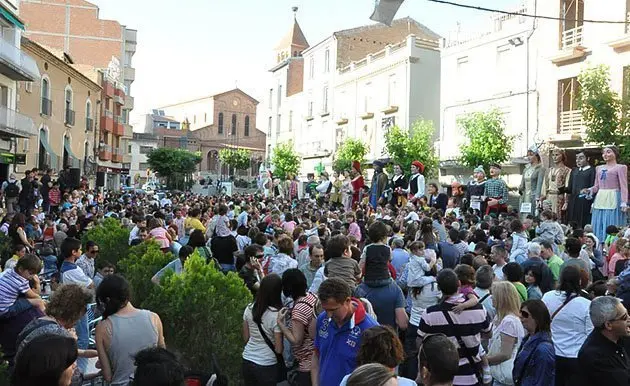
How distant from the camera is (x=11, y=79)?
102 ft

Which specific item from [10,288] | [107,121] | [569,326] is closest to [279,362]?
[569,326]

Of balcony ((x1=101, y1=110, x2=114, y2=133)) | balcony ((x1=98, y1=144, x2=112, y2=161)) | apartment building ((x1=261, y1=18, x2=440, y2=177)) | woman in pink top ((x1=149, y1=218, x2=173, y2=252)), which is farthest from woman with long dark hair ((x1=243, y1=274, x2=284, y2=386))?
balcony ((x1=101, y1=110, x2=114, y2=133))

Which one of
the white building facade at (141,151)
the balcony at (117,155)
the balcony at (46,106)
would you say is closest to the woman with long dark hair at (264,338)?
the balcony at (46,106)

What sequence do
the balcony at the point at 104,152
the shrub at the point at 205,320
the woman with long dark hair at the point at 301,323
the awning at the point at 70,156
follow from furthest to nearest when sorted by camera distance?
the balcony at the point at 104,152 → the awning at the point at 70,156 → the shrub at the point at 205,320 → the woman with long dark hair at the point at 301,323

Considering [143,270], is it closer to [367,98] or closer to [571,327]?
[571,327]

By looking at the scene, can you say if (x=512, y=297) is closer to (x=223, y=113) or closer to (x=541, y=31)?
(x=541, y=31)

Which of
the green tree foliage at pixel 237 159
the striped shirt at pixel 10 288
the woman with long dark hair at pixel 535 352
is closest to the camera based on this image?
the woman with long dark hair at pixel 535 352

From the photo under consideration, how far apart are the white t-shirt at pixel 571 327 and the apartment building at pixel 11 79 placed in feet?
84.1

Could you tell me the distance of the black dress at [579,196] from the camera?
1545 centimetres

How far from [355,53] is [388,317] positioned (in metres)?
49.9

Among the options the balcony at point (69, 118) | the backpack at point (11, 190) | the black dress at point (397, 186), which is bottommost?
the backpack at point (11, 190)

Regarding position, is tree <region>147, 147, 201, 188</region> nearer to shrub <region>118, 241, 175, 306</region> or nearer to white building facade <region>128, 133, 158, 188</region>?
white building facade <region>128, 133, 158, 188</region>

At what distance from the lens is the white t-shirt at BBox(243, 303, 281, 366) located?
5.94 metres

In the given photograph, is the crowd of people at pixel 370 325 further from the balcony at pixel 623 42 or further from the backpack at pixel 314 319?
the balcony at pixel 623 42
